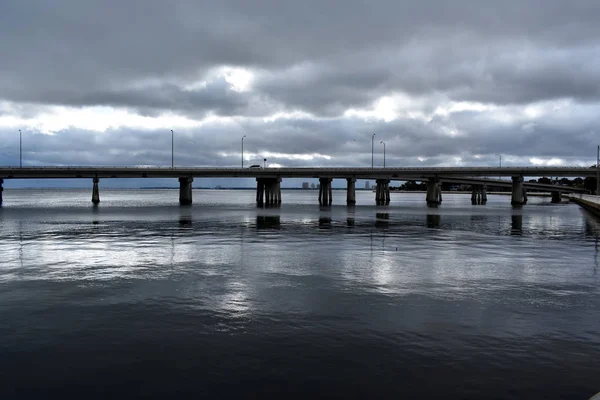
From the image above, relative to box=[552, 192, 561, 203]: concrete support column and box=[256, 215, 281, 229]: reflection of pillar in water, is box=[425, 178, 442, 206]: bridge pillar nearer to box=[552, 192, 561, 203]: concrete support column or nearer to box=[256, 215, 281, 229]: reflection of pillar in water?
box=[552, 192, 561, 203]: concrete support column

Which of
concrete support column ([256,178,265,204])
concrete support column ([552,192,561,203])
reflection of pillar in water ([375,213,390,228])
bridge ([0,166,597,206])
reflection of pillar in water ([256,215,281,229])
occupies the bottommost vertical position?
reflection of pillar in water ([375,213,390,228])

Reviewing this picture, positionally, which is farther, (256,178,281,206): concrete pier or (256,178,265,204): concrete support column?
(256,178,265,204): concrete support column

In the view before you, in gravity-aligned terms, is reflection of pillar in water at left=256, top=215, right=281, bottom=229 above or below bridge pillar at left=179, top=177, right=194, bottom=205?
below

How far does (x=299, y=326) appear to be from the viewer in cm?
1485

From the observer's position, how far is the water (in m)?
10.7

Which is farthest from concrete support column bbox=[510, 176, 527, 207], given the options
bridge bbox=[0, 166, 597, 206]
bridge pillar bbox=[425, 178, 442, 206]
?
bridge pillar bbox=[425, 178, 442, 206]

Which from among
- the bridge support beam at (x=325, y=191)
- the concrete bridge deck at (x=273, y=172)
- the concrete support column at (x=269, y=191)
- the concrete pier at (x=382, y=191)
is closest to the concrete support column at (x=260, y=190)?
the concrete support column at (x=269, y=191)

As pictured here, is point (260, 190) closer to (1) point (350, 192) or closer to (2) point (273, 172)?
(2) point (273, 172)

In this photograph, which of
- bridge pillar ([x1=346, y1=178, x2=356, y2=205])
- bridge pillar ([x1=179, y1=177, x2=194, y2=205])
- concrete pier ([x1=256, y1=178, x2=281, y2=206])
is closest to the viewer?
bridge pillar ([x1=179, y1=177, x2=194, y2=205])

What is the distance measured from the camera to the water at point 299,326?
10656mm

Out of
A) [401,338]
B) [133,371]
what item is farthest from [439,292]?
[133,371]

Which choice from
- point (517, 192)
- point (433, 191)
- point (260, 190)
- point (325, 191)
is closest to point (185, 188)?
point (260, 190)

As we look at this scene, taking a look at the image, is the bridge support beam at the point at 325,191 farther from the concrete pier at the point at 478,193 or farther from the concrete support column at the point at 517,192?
the concrete pier at the point at 478,193

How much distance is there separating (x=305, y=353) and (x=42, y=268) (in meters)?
19.7
